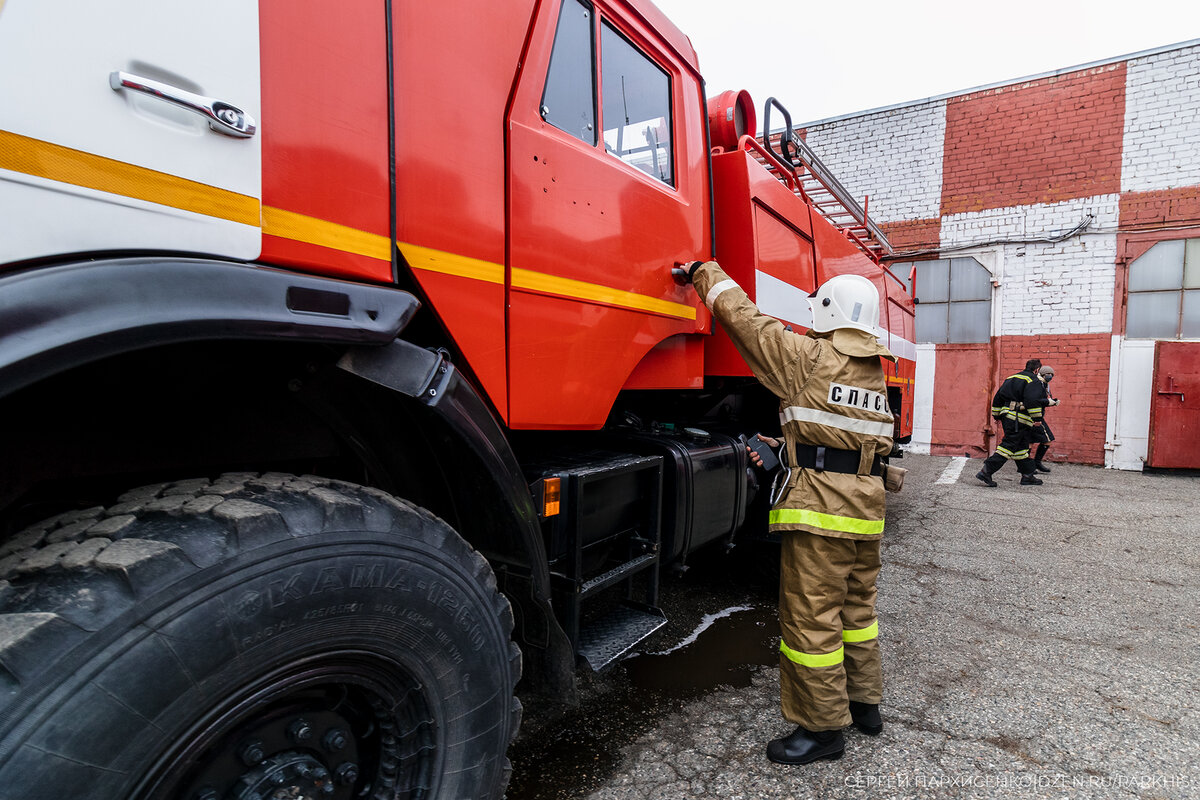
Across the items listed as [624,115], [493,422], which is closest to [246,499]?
[493,422]

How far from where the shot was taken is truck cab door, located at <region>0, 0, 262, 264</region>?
0.80 metres

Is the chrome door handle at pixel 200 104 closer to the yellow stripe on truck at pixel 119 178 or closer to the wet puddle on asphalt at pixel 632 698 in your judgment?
the yellow stripe on truck at pixel 119 178

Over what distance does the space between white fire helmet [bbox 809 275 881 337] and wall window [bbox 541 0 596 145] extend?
1.03m

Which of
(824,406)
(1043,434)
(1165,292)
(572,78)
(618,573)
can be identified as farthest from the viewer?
(1165,292)

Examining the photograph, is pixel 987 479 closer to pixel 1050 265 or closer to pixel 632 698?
pixel 1050 265

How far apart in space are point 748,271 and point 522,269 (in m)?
1.43

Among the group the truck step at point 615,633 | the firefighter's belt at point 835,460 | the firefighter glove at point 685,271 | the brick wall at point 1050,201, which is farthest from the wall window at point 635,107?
the brick wall at point 1050,201

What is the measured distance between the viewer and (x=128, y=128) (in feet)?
2.95

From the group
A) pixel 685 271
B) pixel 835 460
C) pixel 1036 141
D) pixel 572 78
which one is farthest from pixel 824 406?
pixel 1036 141

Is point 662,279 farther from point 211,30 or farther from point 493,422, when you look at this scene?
point 211,30

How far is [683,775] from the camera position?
6.54 ft

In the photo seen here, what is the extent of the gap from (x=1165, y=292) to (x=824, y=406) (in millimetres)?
9936

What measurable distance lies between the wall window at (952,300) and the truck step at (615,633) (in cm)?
977

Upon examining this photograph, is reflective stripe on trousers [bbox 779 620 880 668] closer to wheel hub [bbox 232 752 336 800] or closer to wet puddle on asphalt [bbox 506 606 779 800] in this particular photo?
wet puddle on asphalt [bbox 506 606 779 800]
